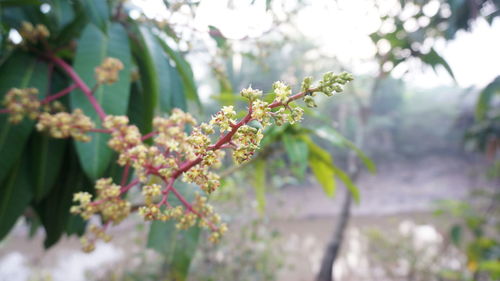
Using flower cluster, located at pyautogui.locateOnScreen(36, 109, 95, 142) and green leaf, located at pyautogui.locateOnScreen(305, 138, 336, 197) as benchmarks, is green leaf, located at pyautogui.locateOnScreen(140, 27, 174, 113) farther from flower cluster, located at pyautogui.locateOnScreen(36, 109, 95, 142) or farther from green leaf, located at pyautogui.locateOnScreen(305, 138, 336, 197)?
green leaf, located at pyautogui.locateOnScreen(305, 138, 336, 197)

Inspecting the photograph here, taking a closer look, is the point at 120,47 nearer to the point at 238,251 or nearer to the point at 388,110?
the point at 238,251

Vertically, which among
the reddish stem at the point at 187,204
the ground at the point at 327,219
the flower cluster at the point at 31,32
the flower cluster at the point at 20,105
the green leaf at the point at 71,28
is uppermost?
the ground at the point at 327,219

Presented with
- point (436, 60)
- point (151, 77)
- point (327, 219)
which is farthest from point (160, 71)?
point (327, 219)

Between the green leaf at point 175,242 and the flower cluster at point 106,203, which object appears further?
the green leaf at point 175,242

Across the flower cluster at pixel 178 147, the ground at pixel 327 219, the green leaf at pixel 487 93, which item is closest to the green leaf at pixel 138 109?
the flower cluster at pixel 178 147

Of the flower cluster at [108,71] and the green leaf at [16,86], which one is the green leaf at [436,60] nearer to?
the flower cluster at [108,71]

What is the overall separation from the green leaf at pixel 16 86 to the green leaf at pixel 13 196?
0.22 feet

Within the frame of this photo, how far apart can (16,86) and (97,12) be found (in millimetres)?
248

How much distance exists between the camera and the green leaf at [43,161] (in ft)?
2.60

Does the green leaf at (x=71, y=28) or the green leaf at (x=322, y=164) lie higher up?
the green leaf at (x=71, y=28)

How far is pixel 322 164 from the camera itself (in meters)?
1.15

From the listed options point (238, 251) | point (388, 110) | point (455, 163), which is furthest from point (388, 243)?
point (455, 163)

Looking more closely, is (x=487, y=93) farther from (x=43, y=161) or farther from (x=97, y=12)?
(x=43, y=161)

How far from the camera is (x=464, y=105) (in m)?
9.56
